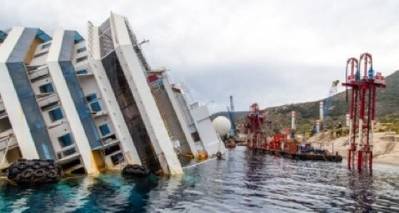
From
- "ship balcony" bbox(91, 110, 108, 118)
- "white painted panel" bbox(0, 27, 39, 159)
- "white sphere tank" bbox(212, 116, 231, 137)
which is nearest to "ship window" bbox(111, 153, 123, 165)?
"ship balcony" bbox(91, 110, 108, 118)

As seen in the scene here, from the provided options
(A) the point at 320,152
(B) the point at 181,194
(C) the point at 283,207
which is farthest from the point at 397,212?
(A) the point at 320,152

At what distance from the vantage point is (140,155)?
48.3 m

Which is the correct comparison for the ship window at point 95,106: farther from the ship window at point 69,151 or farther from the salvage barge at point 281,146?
the salvage barge at point 281,146

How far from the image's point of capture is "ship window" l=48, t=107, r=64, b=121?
48.1 metres

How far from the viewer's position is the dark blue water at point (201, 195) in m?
27.8

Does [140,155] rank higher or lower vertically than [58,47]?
lower

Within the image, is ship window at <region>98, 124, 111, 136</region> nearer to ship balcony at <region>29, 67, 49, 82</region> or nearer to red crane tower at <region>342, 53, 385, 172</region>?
ship balcony at <region>29, 67, 49, 82</region>

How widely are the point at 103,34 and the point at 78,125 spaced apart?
56.9 ft

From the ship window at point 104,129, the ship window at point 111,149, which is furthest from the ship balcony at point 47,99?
the ship window at point 111,149

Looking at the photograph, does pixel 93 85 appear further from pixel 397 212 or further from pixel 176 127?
pixel 397 212

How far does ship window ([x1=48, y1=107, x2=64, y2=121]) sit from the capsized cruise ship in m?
0.11

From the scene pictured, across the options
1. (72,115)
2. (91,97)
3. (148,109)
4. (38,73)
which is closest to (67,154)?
(72,115)

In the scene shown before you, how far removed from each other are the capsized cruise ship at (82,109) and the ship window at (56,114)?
106 millimetres

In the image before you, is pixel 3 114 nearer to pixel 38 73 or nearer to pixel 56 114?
pixel 56 114
